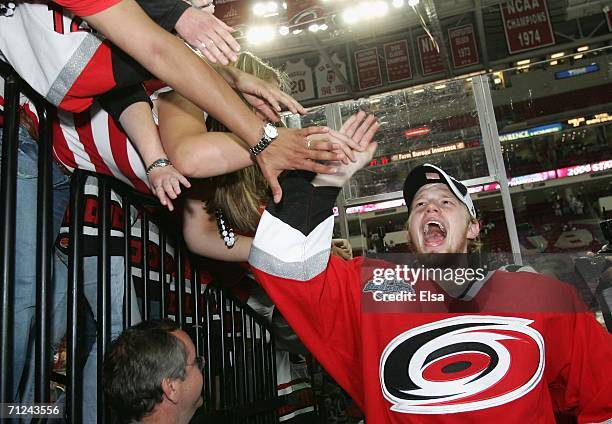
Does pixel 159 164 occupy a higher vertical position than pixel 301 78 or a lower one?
lower

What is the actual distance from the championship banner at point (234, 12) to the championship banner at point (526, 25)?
4.60 meters

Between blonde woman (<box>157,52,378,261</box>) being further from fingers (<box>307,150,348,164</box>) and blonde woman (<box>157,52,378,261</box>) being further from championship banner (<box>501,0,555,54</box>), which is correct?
championship banner (<box>501,0,555,54</box>)

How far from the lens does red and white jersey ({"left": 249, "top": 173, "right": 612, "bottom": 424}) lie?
1460mm

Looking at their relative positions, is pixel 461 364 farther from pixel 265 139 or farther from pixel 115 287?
pixel 115 287

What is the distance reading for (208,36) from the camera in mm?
1261

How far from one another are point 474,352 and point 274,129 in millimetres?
853

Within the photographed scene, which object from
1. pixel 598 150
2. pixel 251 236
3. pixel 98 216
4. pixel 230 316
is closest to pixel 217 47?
pixel 98 216

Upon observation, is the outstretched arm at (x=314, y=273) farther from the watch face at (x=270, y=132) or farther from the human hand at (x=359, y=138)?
the watch face at (x=270, y=132)

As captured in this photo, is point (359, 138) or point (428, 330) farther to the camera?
point (428, 330)

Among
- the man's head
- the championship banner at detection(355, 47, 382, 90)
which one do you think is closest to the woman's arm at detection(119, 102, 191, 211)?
the man's head

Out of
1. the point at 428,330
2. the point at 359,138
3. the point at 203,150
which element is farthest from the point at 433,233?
the point at 203,150

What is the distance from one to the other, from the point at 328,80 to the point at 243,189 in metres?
9.38

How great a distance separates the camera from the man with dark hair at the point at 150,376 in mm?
1414

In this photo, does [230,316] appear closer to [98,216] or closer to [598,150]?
[98,216]
